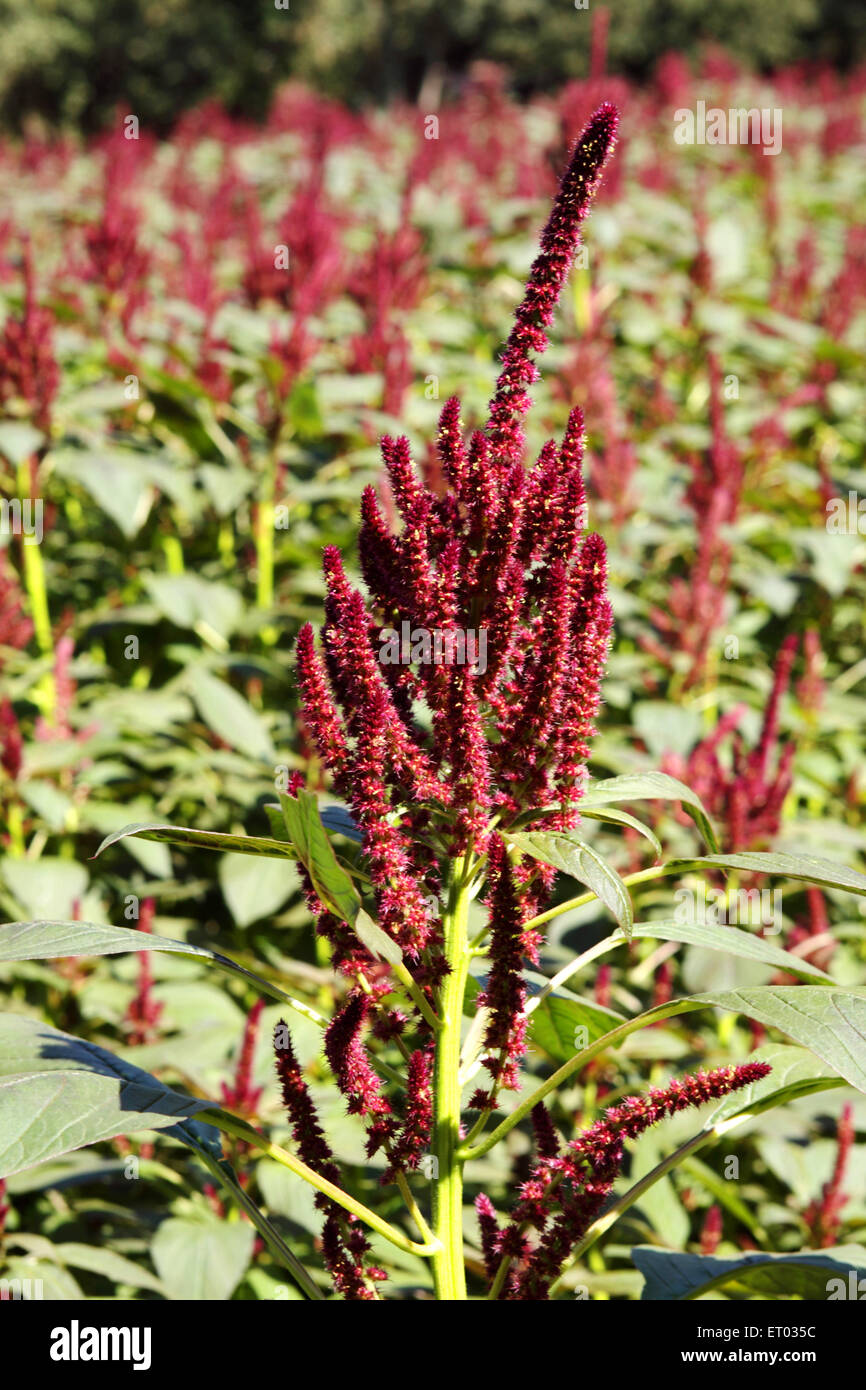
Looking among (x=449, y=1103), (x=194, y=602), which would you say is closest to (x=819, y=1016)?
(x=449, y=1103)

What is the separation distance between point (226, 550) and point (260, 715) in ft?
2.64

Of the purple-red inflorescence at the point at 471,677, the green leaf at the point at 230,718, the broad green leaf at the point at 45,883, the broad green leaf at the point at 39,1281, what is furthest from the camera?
the green leaf at the point at 230,718

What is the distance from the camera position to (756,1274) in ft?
4.96

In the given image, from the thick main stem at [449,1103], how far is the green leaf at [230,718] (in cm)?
154

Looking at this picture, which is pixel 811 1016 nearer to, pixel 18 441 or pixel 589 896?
pixel 589 896

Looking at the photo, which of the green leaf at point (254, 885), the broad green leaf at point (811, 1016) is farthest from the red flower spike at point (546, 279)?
the green leaf at point (254, 885)

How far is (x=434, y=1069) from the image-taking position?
52.9 inches

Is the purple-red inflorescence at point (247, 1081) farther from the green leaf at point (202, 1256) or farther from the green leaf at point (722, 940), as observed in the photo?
the green leaf at point (722, 940)

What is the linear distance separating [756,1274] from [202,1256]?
986 mm

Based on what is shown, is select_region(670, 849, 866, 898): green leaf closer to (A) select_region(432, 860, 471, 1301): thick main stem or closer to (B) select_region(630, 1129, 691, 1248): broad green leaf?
(A) select_region(432, 860, 471, 1301): thick main stem

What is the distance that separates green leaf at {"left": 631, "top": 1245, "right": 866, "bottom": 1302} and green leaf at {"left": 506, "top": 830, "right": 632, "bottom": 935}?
0.60 m

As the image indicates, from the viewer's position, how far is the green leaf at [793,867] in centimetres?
123

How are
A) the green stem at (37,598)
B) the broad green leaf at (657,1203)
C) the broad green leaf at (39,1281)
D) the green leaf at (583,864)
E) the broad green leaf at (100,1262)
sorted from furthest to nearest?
the green stem at (37,598) → the broad green leaf at (657,1203) → the broad green leaf at (100,1262) → the broad green leaf at (39,1281) → the green leaf at (583,864)
